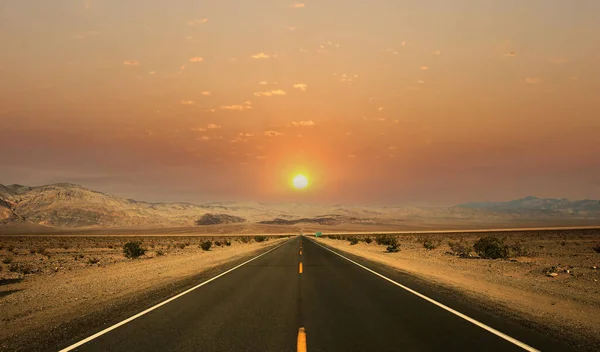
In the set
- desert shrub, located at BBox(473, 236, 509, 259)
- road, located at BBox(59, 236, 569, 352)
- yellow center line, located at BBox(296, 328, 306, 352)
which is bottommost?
desert shrub, located at BBox(473, 236, 509, 259)

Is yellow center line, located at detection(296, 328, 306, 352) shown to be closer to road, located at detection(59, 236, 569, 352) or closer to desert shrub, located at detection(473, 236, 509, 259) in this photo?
road, located at detection(59, 236, 569, 352)

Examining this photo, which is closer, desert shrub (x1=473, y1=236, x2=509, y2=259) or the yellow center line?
the yellow center line

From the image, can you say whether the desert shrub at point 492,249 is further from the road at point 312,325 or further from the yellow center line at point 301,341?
the yellow center line at point 301,341

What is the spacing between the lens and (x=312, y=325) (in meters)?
7.21

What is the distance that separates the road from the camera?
5965 millimetres

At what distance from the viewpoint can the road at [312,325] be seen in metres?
5.96

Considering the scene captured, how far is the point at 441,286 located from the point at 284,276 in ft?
21.4

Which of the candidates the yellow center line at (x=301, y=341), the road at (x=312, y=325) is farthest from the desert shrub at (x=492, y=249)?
the yellow center line at (x=301, y=341)

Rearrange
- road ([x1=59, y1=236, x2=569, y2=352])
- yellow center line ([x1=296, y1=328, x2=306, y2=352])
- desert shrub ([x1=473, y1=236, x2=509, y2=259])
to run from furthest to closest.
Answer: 1. desert shrub ([x1=473, y1=236, x2=509, y2=259])
2. road ([x1=59, y1=236, x2=569, y2=352])
3. yellow center line ([x1=296, y1=328, x2=306, y2=352])

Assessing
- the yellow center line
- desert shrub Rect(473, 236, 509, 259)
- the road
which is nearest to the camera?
the yellow center line

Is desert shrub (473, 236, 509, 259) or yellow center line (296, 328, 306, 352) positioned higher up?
yellow center line (296, 328, 306, 352)

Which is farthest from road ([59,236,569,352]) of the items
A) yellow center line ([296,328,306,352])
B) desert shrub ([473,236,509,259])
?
desert shrub ([473,236,509,259])

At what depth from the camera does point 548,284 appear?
14008 millimetres

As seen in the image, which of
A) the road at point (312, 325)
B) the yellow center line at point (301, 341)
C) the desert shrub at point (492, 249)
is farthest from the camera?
the desert shrub at point (492, 249)
